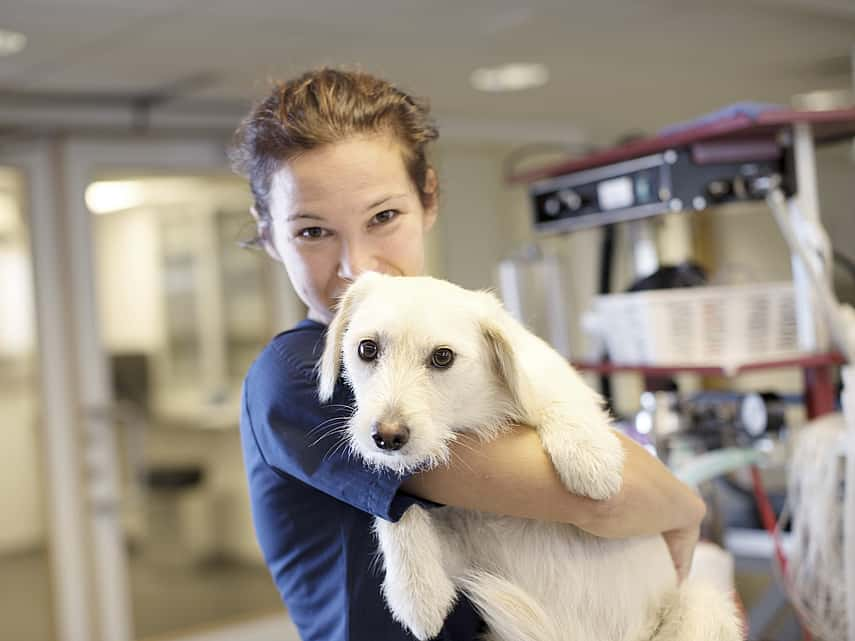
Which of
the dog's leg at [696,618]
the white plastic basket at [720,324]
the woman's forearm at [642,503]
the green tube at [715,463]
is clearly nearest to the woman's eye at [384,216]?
the woman's forearm at [642,503]

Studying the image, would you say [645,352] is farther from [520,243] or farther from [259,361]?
[520,243]

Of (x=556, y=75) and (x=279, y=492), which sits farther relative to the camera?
(x=556, y=75)

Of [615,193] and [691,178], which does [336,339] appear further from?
[615,193]

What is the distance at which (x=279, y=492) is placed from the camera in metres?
1.01

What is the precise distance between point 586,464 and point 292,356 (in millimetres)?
310

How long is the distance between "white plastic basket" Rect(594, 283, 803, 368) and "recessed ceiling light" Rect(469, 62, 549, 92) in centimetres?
169

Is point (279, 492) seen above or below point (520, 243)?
below

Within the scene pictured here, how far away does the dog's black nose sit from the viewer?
2.72ft

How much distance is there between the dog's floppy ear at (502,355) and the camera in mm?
913

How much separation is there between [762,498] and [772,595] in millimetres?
400

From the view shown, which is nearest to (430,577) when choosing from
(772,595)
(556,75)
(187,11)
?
(772,595)

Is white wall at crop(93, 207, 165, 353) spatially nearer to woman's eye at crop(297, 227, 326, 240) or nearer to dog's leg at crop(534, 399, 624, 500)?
woman's eye at crop(297, 227, 326, 240)

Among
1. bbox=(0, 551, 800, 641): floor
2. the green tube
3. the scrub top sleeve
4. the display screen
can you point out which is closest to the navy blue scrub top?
the scrub top sleeve

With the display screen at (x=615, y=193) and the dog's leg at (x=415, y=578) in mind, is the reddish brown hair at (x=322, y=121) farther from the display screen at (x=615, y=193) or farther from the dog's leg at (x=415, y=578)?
the display screen at (x=615, y=193)
